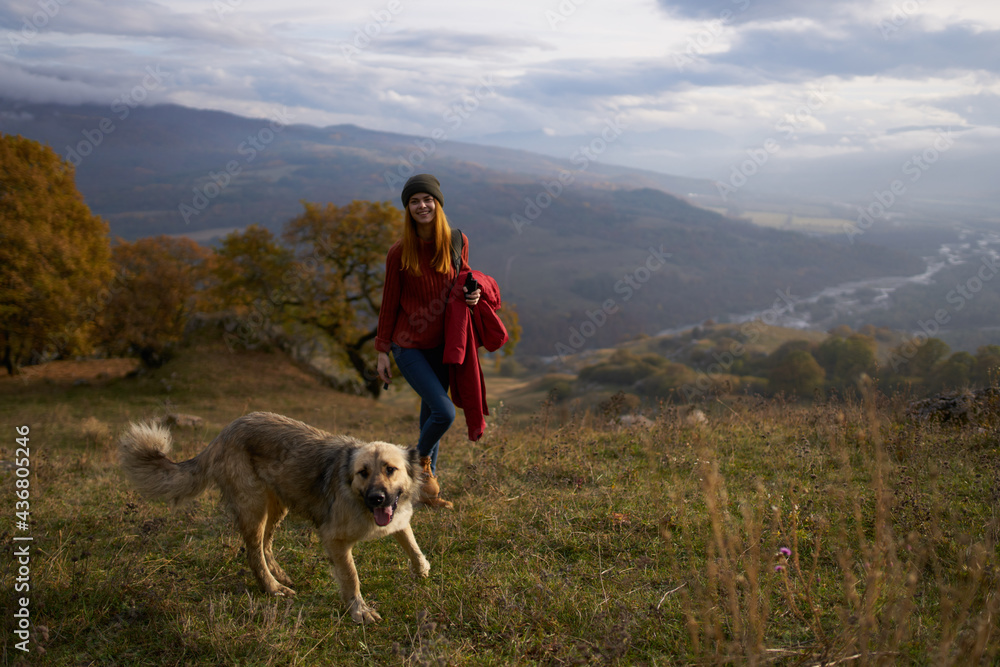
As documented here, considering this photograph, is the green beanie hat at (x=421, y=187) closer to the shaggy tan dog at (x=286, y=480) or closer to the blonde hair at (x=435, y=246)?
the blonde hair at (x=435, y=246)

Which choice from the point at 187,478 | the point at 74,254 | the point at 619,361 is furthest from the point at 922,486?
the point at 619,361

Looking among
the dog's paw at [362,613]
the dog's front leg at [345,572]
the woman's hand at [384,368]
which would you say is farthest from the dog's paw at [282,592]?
the woman's hand at [384,368]

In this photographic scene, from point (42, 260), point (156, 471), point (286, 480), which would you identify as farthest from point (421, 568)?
point (42, 260)

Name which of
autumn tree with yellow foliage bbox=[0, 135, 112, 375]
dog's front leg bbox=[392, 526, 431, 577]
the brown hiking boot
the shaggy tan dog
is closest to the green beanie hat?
the shaggy tan dog

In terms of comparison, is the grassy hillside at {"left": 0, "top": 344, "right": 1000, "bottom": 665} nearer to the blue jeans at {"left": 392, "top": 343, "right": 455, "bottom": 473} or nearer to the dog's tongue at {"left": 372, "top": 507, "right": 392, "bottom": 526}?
the dog's tongue at {"left": 372, "top": 507, "right": 392, "bottom": 526}

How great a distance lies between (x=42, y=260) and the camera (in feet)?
70.0

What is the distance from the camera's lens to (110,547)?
421cm

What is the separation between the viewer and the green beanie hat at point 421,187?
13.4 ft

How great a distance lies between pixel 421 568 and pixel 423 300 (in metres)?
2.03

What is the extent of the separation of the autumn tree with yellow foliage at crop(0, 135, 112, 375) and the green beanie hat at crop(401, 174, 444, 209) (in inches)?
949

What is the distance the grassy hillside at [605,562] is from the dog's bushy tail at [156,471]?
561 mm

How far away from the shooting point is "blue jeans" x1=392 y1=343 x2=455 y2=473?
167 inches

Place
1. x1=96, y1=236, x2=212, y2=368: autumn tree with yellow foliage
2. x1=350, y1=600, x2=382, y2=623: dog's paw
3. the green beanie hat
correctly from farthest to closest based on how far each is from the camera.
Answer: x1=96, y1=236, x2=212, y2=368: autumn tree with yellow foliage → the green beanie hat → x1=350, y1=600, x2=382, y2=623: dog's paw

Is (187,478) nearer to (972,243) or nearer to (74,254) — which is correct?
(74,254)
